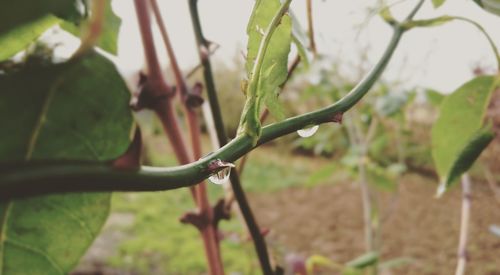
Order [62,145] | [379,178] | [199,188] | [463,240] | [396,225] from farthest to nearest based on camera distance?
[396,225] → [379,178] → [463,240] → [199,188] → [62,145]

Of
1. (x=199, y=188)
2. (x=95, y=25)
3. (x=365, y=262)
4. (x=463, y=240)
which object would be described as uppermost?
(x=95, y=25)

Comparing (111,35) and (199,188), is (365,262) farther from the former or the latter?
(111,35)

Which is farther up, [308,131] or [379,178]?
[308,131]

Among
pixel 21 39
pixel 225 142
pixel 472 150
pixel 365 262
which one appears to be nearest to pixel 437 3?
pixel 472 150

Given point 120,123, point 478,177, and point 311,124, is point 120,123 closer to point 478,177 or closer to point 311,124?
point 311,124

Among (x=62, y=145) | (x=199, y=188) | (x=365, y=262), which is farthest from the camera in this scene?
(x=365, y=262)

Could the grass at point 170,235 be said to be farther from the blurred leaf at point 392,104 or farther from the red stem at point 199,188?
the red stem at point 199,188

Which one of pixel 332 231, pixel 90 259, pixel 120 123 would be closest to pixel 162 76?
pixel 120 123

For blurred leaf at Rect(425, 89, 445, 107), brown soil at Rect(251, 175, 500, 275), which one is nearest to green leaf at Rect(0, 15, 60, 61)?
blurred leaf at Rect(425, 89, 445, 107)
